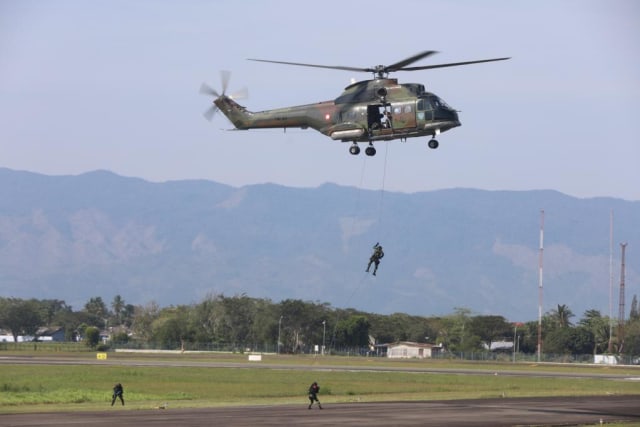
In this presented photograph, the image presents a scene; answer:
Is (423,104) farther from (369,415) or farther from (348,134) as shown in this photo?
(369,415)

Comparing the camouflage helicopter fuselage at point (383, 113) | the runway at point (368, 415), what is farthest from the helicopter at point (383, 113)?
the runway at point (368, 415)

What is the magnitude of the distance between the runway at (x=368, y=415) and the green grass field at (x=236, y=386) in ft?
19.8

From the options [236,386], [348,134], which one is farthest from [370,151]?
[236,386]

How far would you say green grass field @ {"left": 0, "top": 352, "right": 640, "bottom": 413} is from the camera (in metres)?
79.0

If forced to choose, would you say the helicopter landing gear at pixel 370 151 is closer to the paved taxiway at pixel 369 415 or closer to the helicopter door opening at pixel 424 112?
the helicopter door opening at pixel 424 112

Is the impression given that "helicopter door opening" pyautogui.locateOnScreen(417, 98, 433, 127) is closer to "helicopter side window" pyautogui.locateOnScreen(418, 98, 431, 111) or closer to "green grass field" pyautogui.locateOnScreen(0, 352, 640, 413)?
"helicopter side window" pyautogui.locateOnScreen(418, 98, 431, 111)

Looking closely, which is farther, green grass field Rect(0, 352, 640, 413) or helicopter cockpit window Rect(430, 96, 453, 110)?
green grass field Rect(0, 352, 640, 413)

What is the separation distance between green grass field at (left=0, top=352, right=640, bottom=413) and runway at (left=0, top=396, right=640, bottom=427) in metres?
6.02

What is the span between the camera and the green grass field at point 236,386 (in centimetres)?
7900

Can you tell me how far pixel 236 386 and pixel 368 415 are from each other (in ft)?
98.1

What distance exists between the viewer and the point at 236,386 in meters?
94.5

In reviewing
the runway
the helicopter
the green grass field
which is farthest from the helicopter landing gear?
the green grass field

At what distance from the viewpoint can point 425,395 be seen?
87.8 metres

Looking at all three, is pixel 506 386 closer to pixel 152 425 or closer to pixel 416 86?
pixel 416 86
